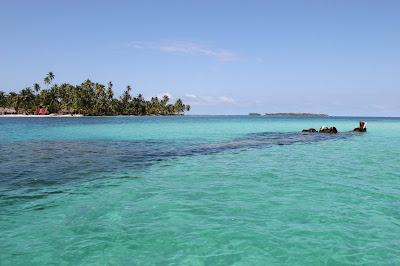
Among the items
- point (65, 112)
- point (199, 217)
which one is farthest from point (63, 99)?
point (199, 217)

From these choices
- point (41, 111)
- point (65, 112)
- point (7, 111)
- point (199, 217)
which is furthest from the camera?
point (65, 112)

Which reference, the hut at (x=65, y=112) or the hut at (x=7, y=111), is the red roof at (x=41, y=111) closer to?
the hut at (x=65, y=112)

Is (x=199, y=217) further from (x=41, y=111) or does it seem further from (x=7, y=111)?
(x=7, y=111)

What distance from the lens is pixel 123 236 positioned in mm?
6617

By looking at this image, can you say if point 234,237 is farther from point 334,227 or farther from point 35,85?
point 35,85

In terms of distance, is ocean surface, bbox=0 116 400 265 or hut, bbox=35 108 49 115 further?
hut, bbox=35 108 49 115

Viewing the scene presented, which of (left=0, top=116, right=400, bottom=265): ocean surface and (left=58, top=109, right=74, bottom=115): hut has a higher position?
(left=58, top=109, right=74, bottom=115): hut

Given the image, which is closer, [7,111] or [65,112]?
[7,111]

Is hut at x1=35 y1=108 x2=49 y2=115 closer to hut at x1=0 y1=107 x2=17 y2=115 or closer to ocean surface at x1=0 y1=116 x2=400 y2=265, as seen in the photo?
hut at x1=0 y1=107 x2=17 y2=115

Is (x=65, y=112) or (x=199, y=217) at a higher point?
(x=65, y=112)

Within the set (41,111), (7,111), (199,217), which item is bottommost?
(199,217)

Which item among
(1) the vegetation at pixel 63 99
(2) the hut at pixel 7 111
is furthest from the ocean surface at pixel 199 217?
(2) the hut at pixel 7 111

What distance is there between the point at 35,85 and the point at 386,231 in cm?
19142

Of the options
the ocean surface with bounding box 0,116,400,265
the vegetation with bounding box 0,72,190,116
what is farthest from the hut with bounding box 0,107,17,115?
the ocean surface with bounding box 0,116,400,265
